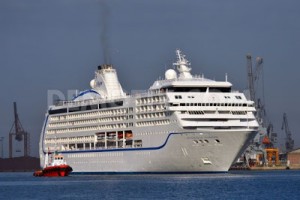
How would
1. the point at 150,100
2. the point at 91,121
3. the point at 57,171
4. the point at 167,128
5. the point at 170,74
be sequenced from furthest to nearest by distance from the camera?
the point at 57,171 → the point at 91,121 → the point at 170,74 → the point at 150,100 → the point at 167,128

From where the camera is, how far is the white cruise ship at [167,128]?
329ft

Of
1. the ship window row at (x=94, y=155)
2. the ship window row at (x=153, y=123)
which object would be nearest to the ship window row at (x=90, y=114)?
the ship window row at (x=153, y=123)

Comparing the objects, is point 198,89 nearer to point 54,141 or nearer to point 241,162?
point 54,141

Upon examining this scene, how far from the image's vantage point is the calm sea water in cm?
7856

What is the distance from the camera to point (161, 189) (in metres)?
84.1

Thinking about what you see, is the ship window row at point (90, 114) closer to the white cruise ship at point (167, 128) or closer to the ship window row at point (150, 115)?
the white cruise ship at point (167, 128)

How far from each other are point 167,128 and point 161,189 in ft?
60.6

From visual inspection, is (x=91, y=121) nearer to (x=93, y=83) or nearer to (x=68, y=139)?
(x=68, y=139)

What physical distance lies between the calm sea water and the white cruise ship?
2.22 m

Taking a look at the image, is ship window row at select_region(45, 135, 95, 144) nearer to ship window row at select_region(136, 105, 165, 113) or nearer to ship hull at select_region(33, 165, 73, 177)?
ship hull at select_region(33, 165, 73, 177)

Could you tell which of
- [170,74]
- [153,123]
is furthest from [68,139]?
[153,123]

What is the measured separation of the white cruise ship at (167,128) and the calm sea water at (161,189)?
2.22m

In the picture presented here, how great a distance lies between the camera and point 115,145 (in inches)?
4414

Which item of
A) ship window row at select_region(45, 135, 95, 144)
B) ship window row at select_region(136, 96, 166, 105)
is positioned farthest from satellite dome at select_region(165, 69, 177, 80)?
ship window row at select_region(45, 135, 95, 144)
